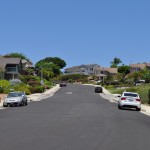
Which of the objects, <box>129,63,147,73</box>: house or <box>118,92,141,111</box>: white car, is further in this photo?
<box>129,63,147,73</box>: house

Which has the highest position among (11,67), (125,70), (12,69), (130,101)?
(125,70)

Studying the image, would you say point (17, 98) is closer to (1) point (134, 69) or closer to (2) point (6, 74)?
(2) point (6, 74)

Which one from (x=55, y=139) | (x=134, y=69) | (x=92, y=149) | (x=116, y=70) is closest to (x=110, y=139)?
(x=55, y=139)

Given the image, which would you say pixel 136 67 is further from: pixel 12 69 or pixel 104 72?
pixel 12 69

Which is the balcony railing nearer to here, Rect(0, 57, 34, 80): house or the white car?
Rect(0, 57, 34, 80): house

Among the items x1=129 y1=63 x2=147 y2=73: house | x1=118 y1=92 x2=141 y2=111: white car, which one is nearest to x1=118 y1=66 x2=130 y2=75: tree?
x1=129 y1=63 x2=147 y2=73: house

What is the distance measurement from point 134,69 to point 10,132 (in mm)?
152627

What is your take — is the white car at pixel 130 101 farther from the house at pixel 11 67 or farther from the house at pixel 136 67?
the house at pixel 136 67

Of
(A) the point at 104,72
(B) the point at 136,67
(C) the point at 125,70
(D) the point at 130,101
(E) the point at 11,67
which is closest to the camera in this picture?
(D) the point at 130,101

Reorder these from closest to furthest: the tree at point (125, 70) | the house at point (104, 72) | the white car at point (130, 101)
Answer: the white car at point (130, 101) → the tree at point (125, 70) → the house at point (104, 72)

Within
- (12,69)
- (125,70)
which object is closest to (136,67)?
(125,70)

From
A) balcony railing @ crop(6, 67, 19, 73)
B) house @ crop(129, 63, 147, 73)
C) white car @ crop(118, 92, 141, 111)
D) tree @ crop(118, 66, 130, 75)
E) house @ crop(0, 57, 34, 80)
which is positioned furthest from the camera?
tree @ crop(118, 66, 130, 75)

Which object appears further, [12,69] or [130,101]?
[12,69]

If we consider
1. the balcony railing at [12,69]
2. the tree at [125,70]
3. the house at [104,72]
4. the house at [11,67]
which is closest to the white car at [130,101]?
the house at [11,67]
